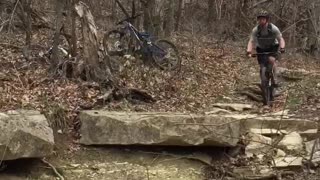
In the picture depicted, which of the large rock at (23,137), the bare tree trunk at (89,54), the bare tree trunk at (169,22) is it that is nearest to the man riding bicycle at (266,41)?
the bare tree trunk at (89,54)

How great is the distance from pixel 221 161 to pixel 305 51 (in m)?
11.1

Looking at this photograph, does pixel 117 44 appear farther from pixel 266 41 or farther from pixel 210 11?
pixel 210 11

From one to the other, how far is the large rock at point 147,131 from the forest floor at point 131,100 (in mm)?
194

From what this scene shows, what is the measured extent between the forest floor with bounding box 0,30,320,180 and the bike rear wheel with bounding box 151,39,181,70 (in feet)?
1.27

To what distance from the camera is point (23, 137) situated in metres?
6.57

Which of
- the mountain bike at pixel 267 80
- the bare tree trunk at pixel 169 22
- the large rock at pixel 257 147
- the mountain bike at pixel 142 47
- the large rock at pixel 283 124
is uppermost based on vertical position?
the bare tree trunk at pixel 169 22

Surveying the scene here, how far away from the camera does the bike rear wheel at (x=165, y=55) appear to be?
41.1ft

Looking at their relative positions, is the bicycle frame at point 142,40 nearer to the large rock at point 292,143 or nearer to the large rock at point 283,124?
the large rock at point 283,124

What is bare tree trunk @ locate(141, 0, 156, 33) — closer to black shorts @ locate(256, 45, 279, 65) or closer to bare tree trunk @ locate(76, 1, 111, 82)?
bare tree trunk @ locate(76, 1, 111, 82)

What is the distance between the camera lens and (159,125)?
7492 millimetres

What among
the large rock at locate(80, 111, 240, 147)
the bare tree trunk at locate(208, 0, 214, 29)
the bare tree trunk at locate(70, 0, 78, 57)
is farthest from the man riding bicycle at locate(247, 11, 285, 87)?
the bare tree trunk at locate(208, 0, 214, 29)

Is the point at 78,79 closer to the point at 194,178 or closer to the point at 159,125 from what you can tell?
the point at 159,125

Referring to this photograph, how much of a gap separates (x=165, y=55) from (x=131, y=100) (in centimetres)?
379

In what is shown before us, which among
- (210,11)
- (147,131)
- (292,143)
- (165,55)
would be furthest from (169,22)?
(147,131)
